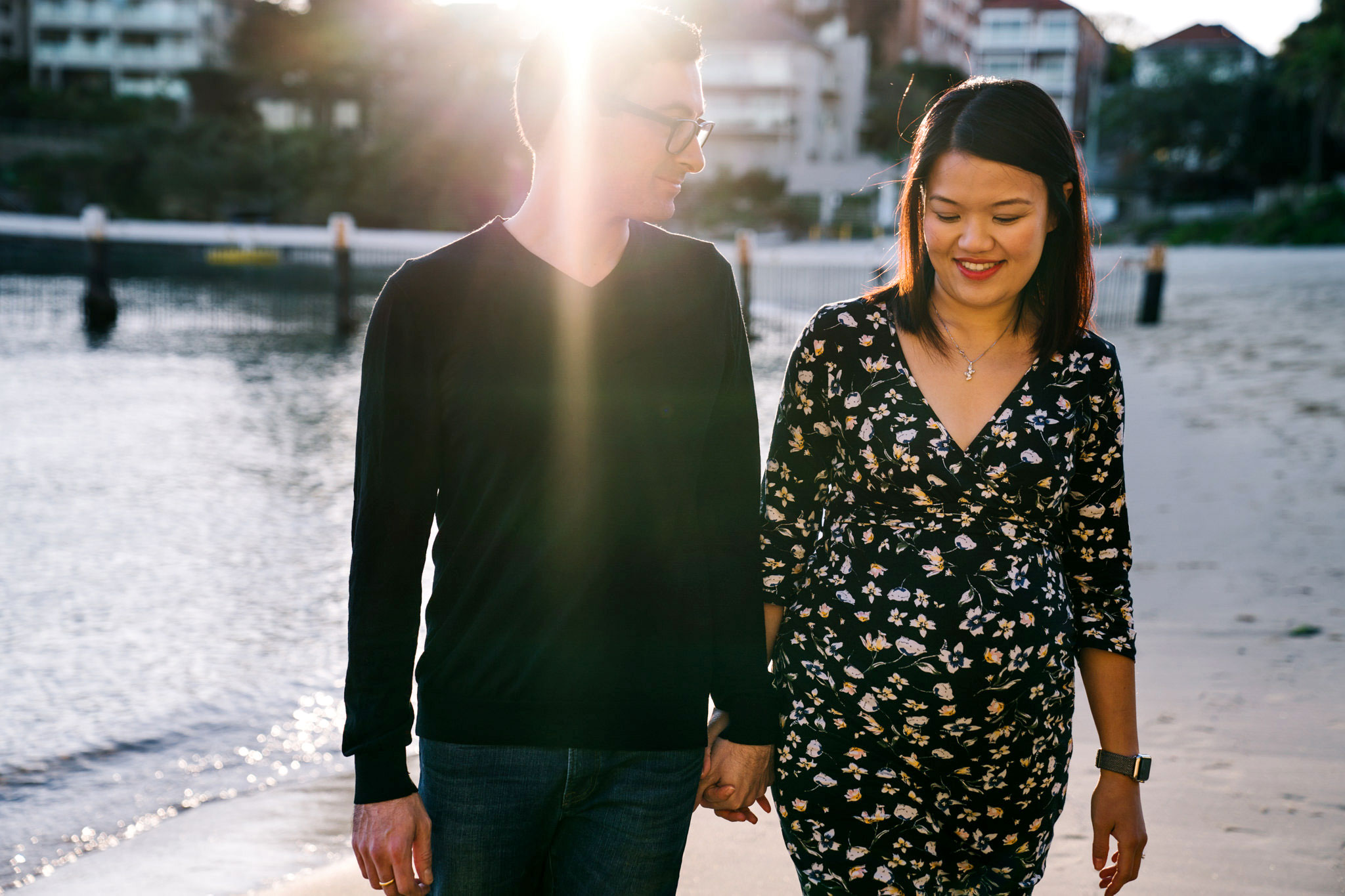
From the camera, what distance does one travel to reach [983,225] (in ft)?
6.22

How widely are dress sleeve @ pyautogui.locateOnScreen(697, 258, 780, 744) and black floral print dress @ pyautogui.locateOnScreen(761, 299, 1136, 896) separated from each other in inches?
4.8

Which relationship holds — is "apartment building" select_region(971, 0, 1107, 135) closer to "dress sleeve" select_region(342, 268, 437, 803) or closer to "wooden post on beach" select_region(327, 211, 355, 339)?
"wooden post on beach" select_region(327, 211, 355, 339)

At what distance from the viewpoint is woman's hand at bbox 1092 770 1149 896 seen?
1.98 m

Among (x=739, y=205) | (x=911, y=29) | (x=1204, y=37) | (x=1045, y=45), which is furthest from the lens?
(x=1045, y=45)

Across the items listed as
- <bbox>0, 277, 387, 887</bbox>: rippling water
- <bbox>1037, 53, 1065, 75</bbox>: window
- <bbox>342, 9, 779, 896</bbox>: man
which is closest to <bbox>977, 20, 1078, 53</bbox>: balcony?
<bbox>1037, 53, 1065, 75</bbox>: window

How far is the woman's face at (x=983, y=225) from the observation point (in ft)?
6.21

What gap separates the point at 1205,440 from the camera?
10352 mm

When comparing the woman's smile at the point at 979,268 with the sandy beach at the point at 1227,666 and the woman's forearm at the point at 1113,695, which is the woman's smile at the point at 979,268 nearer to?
the woman's forearm at the point at 1113,695

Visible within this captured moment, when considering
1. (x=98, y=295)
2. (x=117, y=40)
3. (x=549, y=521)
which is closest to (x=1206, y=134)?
(x=98, y=295)

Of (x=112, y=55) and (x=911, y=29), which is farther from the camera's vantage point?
(x=112, y=55)

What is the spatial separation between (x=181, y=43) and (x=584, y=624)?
3112 inches

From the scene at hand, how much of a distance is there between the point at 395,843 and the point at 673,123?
1.18m

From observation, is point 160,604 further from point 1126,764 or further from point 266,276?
point 266,276

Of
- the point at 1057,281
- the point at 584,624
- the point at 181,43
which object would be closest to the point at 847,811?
the point at 584,624
